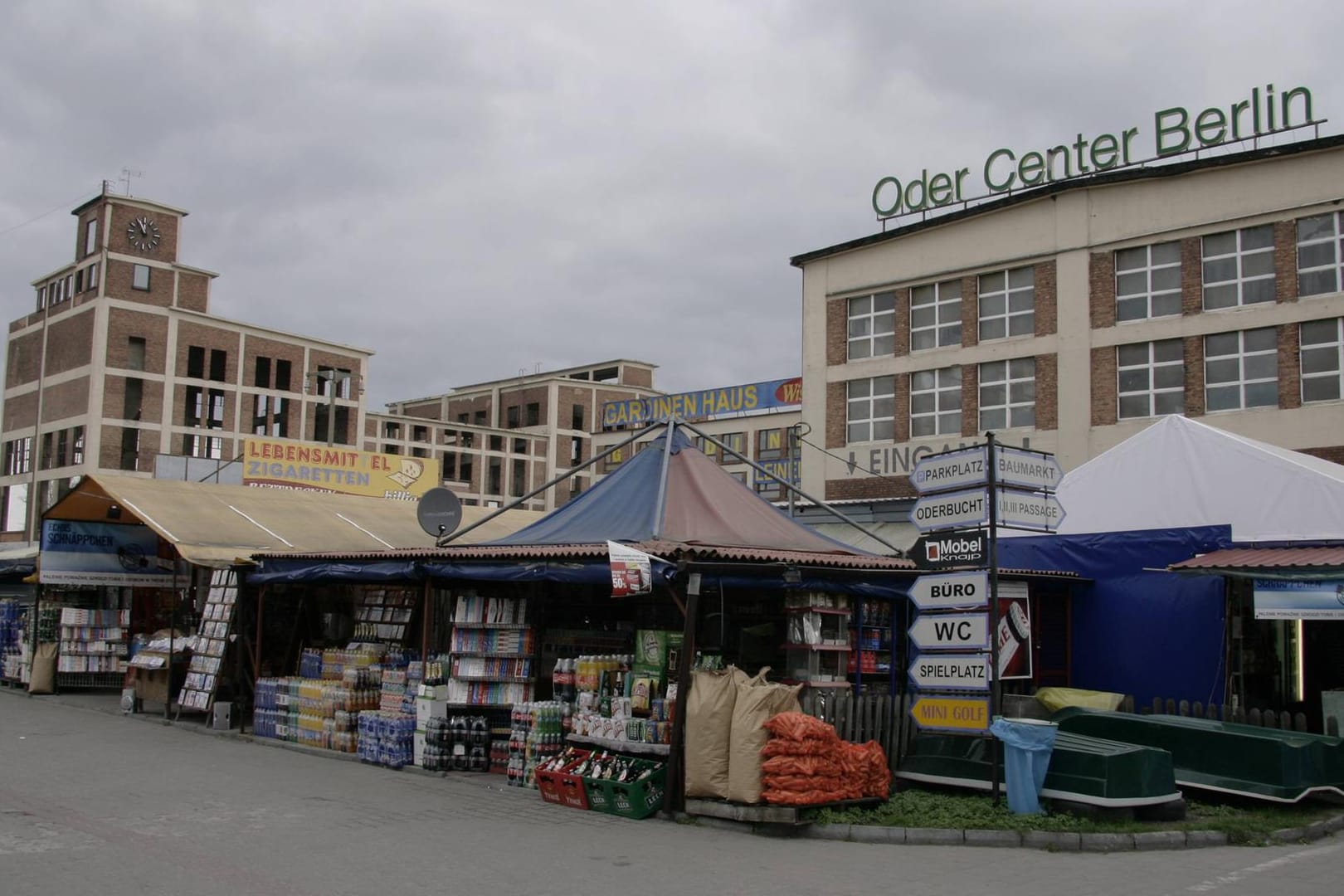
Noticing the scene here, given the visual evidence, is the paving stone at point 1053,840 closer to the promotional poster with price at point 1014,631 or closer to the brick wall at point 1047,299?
the promotional poster with price at point 1014,631

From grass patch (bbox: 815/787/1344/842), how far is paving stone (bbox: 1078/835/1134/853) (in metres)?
0.11

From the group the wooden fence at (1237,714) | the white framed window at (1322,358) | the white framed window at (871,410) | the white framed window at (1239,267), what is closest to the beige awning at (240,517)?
the wooden fence at (1237,714)

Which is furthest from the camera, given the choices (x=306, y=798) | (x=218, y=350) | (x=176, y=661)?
(x=218, y=350)

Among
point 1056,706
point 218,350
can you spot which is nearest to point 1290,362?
point 1056,706

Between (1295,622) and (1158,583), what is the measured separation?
7.05 ft

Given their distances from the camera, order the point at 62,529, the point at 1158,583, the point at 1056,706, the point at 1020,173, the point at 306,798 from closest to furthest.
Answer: the point at 306,798
the point at 1056,706
the point at 1158,583
the point at 62,529
the point at 1020,173

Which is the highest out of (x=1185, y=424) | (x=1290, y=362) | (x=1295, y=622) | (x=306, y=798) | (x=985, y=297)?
(x=985, y=297)

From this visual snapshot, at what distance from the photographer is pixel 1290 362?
2762 cm

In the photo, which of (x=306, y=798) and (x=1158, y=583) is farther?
(x=1158, y=583)

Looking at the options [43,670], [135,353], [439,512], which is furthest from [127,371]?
[439,512]

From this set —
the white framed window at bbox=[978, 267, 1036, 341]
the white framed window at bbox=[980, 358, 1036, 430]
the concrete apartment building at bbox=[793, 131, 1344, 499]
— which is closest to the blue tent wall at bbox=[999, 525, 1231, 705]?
the concrete apartment building at bbox=[793, 131, 1344, 499]

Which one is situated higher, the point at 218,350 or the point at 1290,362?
the point at 218,350

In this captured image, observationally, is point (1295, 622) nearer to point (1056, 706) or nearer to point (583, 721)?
point (1056, 706)

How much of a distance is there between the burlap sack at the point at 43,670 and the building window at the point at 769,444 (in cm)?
5232
